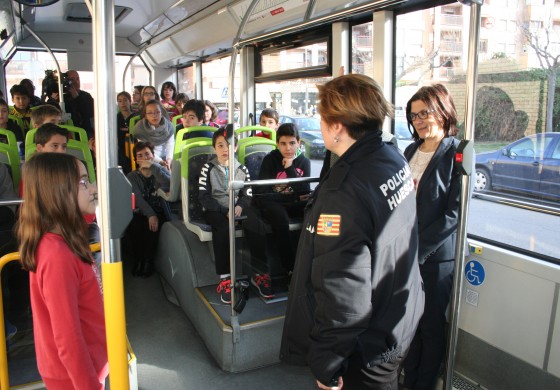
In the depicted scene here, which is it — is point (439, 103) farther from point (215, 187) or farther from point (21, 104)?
point (21, 104)

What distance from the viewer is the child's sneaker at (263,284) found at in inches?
148

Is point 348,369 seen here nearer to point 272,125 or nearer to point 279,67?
point 272,125

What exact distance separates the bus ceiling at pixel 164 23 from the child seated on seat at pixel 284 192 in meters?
1.03

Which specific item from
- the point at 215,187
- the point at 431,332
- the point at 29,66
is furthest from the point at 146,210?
the point at 29,66

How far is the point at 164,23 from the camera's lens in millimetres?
8664

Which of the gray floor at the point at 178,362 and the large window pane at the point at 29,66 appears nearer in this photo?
the gray floor at the point at 178,362

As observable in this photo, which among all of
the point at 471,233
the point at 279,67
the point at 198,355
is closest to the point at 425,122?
the point at 471,233

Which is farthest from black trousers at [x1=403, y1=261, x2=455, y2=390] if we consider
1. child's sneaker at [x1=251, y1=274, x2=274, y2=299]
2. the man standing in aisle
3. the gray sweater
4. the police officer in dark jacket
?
the man standing in aisle

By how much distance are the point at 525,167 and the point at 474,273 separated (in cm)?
74

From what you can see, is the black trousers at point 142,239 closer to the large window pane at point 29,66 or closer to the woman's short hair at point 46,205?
the woman's short hair at point 46,205

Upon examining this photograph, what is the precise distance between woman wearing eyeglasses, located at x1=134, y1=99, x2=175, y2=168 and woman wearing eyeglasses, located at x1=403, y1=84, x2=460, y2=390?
3846 mm

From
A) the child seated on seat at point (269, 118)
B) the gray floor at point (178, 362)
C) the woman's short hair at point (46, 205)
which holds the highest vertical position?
the child seated on seat at point (269, 118)

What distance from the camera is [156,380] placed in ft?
10.4

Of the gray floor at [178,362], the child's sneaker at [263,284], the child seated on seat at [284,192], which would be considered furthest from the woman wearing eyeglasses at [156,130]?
the child's sneaker at [263,284]
